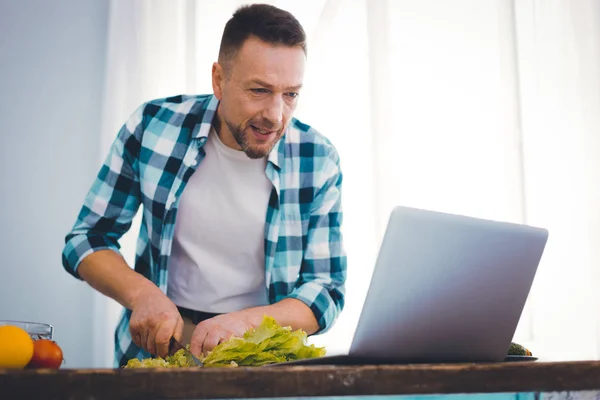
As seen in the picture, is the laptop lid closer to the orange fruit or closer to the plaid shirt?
the orange fruit

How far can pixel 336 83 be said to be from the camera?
2.93 meters

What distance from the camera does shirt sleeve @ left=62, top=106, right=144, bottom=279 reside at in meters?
1.64

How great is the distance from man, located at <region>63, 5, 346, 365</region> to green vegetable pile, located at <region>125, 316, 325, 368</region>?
1.76 ft

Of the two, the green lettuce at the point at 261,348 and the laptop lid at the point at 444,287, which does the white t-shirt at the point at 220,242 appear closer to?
the green lettuce at the point at 261,348

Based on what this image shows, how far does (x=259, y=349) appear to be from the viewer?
3.37ft

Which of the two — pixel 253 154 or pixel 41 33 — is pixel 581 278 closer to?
pixel 253 154

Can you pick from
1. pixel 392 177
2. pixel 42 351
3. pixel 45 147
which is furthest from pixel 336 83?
pixel 42 351

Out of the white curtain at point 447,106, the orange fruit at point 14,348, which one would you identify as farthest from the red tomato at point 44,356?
the white curtain at point 447,106

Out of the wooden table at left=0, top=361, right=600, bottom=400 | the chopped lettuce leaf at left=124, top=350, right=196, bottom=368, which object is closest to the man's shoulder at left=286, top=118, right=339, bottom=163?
the chopped lettuce leaf at left=124, top=350, right=196, bottom=368

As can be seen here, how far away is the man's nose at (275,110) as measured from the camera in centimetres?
162

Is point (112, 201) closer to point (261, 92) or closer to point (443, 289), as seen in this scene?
point (261, 92)

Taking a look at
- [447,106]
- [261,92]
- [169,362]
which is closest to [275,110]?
[261,92]

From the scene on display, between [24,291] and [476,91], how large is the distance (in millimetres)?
2097

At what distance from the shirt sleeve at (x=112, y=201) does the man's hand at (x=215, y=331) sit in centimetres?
46
